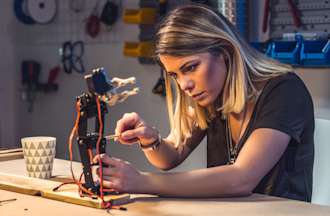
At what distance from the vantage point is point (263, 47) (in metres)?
2.73

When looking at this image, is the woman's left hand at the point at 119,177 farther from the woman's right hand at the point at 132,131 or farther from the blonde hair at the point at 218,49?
the blonde hair at the point at 218,49

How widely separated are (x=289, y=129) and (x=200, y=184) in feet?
1.03

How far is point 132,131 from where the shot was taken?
Answer: 1.55m

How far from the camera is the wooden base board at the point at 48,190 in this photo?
135 centimetres

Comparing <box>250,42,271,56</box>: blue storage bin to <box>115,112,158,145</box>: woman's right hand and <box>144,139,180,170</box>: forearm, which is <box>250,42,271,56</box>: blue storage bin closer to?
<box>144,139,180,170</box>: forearm

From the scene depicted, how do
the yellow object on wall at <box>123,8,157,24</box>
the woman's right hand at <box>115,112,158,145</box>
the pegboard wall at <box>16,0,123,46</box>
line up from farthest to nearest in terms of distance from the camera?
the pegboard wall at <box>16,0,123,46</box>
the yellow object on wall at <box>123,8,157,24</box>
the woman's right hand at <box>115,112,158,145</box>

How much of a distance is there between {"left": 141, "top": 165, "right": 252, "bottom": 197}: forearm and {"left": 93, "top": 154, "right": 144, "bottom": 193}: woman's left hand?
0.02 m

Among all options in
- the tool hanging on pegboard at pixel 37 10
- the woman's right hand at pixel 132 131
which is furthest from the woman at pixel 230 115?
the tool hanging on pegboard at pixel 37 10

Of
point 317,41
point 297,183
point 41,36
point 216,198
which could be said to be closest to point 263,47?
point 317,41

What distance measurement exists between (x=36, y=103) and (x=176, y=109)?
248 centimetres

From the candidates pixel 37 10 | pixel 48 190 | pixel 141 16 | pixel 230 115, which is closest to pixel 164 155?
pixel 230 115

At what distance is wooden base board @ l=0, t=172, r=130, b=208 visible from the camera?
4.42ft

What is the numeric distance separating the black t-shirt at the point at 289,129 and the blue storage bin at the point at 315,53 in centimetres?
78

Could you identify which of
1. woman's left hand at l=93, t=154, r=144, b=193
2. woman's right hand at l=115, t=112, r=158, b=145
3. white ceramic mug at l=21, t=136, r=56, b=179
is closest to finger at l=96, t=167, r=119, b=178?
woman's left hand at l=93, t=154, r=144, b=193
